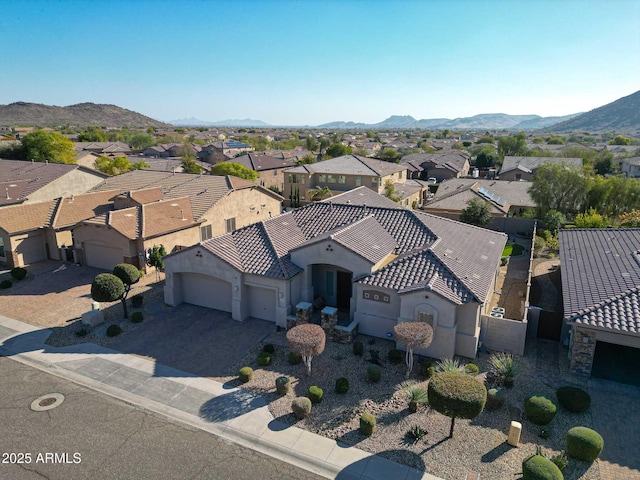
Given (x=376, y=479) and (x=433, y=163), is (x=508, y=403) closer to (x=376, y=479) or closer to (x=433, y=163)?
(x=376, y=479)

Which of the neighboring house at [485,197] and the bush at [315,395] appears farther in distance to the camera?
the neighboring house at [485,197]

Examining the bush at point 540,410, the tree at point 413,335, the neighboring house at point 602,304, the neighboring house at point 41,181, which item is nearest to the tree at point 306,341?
the tree at point 413,335

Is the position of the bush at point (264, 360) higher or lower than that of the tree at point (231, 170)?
lower

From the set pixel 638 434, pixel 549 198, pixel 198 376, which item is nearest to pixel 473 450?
pixel 638 434

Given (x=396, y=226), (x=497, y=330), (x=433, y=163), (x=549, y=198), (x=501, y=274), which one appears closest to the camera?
(x=497, y=330)

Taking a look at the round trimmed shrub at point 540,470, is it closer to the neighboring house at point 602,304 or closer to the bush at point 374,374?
the bush at point 374,374

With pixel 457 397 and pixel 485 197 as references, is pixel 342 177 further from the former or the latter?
pixel 457 397

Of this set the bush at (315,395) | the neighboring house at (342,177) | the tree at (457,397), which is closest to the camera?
the tree at (457,397)
